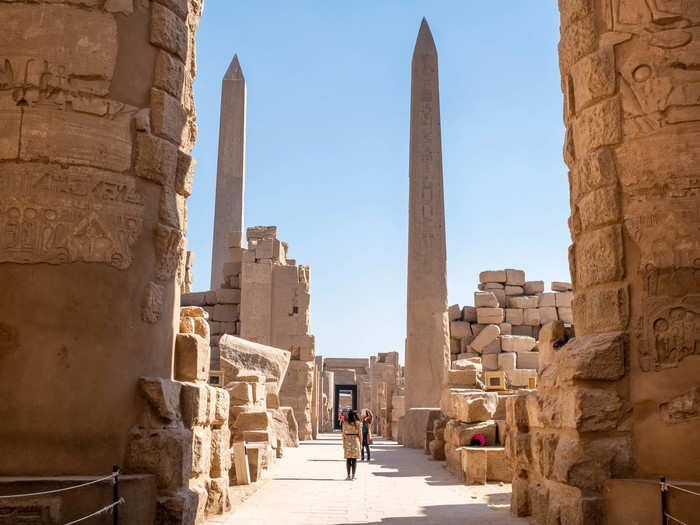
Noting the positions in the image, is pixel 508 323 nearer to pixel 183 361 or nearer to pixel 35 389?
pixel 183 361

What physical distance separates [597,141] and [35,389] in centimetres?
450

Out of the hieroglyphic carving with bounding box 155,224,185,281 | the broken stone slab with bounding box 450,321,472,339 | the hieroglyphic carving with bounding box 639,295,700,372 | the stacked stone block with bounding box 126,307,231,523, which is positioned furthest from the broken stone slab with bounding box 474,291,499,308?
the hieroglyphic carving with bounding box 155,224,185,281

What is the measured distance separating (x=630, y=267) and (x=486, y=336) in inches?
556

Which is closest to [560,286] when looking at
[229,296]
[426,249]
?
[426,249]

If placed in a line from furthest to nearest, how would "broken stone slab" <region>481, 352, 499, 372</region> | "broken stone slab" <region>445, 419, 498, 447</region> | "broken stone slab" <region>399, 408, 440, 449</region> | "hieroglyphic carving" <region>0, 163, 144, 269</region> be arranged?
1. "broken stone slab" <region>481, 352, 499, 372</region>
2. "broken stone slab" <region>399, 408, 440, 449</region>
3. "broken stone slab" <region>445, 419, 498, 447</region>
4. "hieroglyphic carving" <region>0, 163, 144, 269</region>

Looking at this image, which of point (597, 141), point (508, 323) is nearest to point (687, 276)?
point (597, 141)

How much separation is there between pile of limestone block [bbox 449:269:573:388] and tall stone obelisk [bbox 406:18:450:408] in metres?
2.49

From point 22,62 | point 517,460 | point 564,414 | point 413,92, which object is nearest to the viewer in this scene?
point 22,62

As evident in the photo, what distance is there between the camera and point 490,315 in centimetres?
1975

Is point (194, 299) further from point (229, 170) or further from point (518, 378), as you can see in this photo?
point (518, 378)

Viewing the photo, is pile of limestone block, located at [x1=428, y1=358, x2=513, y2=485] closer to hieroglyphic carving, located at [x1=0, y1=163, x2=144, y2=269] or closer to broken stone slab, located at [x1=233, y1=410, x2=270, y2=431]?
broken stone slab, located at [x1=233, y1=410, x2=270, y2=431]

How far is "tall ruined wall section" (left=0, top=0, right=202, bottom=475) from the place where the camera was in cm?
500

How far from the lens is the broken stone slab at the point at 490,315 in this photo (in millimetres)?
19703

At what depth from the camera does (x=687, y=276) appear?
17.5 ft
